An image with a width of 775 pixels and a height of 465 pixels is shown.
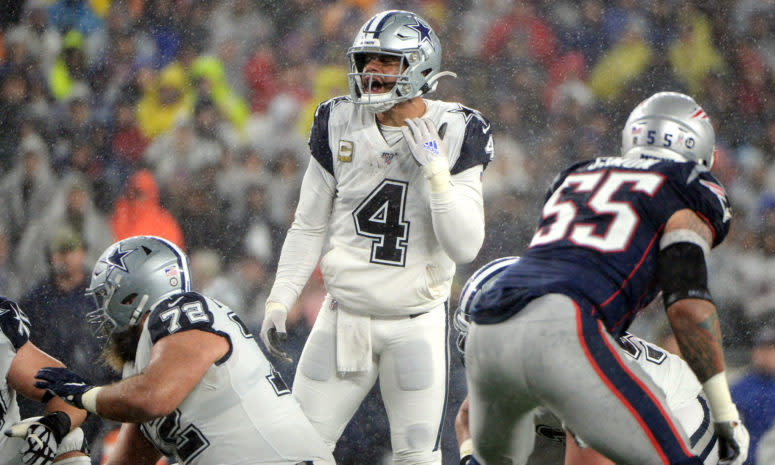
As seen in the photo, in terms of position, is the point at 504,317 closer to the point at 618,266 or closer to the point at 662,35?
the point at 618,266

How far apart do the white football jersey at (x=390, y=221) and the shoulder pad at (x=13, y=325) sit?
1.00 m

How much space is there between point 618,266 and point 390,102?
1.08 metres

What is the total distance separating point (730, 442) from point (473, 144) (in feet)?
4.02

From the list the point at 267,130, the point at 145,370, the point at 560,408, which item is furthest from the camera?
the point at 267,130

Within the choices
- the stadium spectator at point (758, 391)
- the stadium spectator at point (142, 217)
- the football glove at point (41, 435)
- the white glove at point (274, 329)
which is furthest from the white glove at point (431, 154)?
the stadium spectator at point (142, 217)

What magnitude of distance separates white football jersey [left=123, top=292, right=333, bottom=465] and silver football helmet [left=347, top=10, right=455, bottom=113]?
0.90 meters

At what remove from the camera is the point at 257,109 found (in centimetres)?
526

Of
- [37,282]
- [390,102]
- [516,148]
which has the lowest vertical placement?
[37,282]

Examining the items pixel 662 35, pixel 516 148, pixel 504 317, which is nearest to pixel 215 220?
pixel 516 148

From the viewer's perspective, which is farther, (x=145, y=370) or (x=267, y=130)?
(x=267, y=130)

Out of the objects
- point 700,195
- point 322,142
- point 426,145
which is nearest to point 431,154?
point 426,145

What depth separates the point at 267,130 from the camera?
5.23 m

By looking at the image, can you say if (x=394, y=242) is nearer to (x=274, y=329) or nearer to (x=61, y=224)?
(x=274, y=329)

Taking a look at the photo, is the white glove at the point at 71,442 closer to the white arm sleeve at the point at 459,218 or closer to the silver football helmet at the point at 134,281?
the silver football helmet at the point at 134,281
